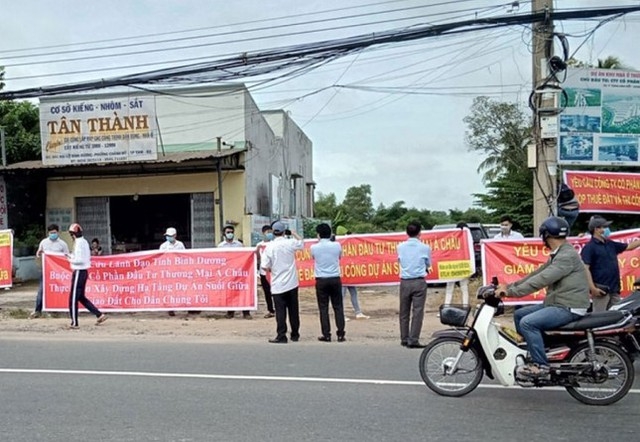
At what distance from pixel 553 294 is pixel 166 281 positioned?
7.98 metres

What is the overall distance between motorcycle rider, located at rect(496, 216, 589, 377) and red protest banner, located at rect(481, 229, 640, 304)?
5198 millimetres

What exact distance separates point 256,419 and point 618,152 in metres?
9.94

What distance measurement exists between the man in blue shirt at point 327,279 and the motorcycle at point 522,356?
3.30 m

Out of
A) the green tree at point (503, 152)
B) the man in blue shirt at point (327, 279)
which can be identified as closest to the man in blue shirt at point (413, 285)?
the man in blue shirt at point (327, 279)

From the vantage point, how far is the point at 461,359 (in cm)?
615

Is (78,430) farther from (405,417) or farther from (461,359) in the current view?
(461,359)

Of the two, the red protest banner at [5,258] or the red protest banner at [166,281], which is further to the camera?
the red protest banner at [5,258]

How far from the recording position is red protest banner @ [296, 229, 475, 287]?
463 inches

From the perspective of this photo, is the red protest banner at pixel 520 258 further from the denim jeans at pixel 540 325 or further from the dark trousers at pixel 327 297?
the denim jeans at pixel 540 325

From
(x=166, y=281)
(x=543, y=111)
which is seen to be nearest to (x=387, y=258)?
(x=543, y=111)

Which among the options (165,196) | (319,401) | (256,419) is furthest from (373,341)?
(165,196)

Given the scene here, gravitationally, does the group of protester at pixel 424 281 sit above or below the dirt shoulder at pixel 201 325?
above

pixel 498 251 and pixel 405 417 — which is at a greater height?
pixel 498 251

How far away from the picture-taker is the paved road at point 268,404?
16.6 feet
